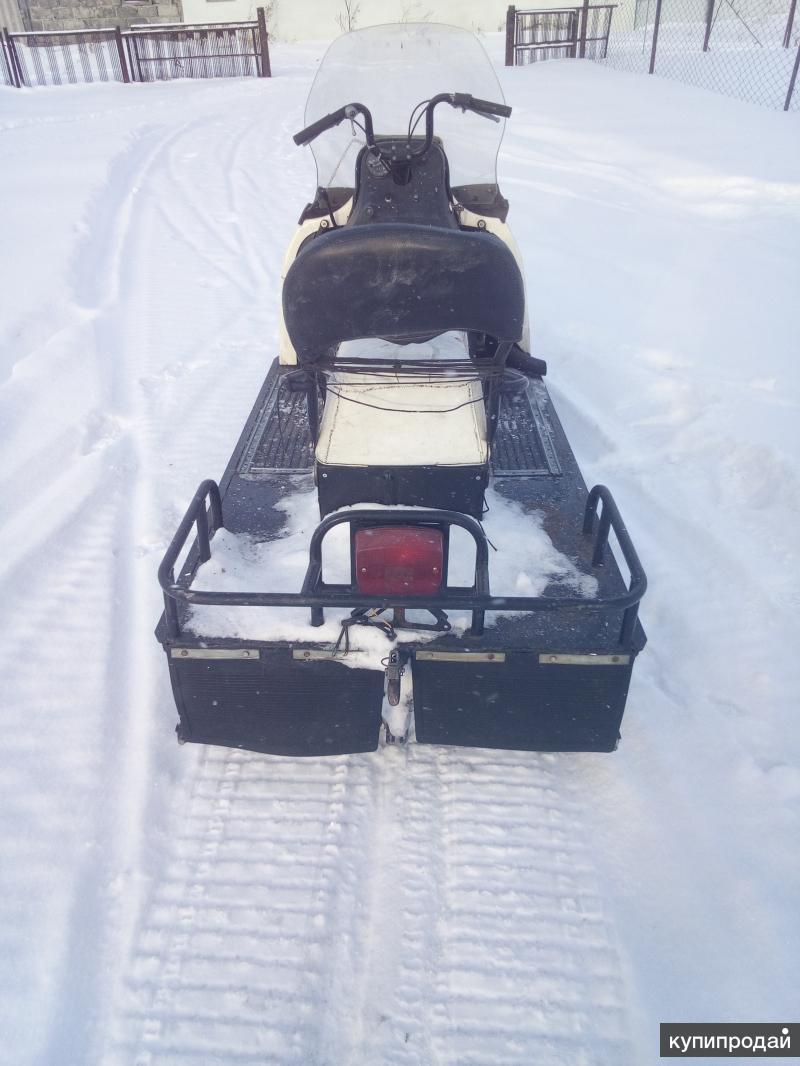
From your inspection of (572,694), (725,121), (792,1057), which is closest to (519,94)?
(725,121)

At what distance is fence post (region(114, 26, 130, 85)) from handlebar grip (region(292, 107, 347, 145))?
14.7m

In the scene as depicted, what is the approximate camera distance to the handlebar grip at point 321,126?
290cm

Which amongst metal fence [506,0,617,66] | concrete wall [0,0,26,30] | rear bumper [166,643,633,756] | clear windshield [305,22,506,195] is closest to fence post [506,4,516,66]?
metal fence [506,0,617,66]

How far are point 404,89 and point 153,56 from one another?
16.3 m

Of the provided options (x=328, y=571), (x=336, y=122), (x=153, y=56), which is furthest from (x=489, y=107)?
(x=153, y=56)

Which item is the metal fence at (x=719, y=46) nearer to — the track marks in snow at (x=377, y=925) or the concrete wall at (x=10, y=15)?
the track marks in snow at (x=377, y=925)

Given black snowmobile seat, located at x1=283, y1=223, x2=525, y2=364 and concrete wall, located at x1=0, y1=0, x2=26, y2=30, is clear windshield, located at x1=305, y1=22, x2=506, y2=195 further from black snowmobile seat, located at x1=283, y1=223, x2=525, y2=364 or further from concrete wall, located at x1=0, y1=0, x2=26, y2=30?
concrete wall, located at x1=0, y1=0, x2=26, y2=30

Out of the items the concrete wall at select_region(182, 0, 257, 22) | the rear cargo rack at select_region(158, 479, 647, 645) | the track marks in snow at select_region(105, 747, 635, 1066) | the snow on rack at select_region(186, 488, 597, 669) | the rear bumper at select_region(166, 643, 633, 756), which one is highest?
the concrete wall at select_region(182, 0, 257, 22)

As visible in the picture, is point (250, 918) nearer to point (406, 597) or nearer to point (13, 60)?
point (406, 597)

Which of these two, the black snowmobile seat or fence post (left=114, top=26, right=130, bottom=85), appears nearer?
the black snowmobile seat

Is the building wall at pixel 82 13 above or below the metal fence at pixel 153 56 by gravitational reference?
above

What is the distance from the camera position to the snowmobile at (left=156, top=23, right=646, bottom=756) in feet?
6.20

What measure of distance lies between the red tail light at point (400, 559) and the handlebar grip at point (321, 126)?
71.5 inches

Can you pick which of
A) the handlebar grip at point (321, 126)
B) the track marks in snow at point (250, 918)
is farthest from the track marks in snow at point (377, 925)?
the handlebar grip at point (321, 126)
